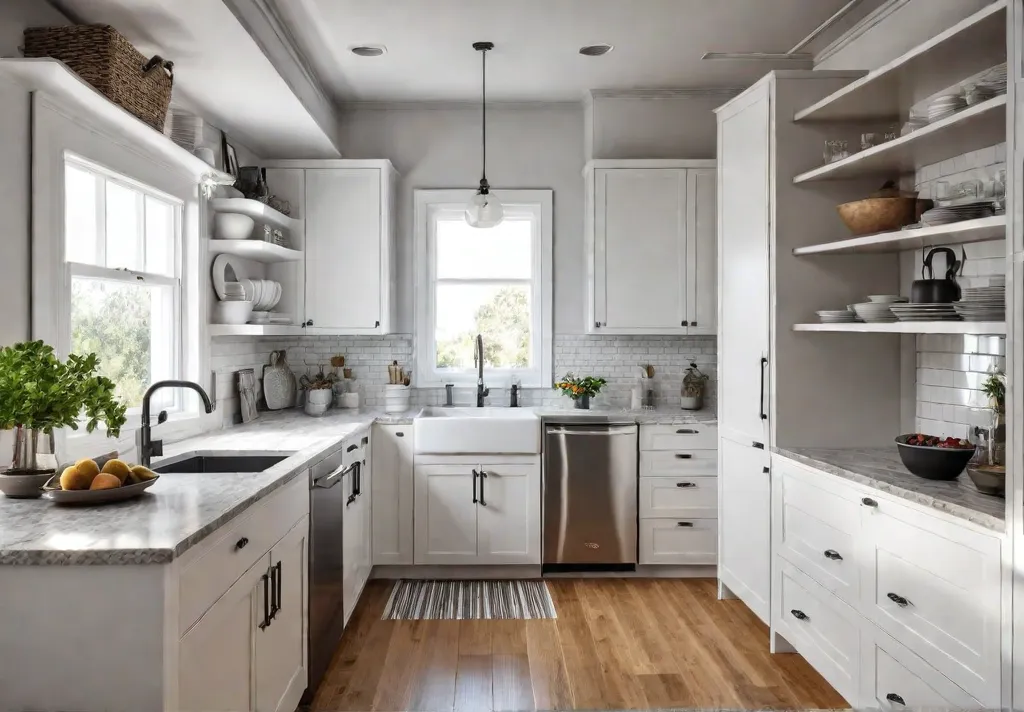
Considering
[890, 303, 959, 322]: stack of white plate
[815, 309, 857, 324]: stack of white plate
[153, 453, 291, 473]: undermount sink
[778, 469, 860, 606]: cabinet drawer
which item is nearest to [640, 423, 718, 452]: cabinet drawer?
[778, 469, 860, 606]: cabinet drawer

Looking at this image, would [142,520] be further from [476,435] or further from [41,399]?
[476,435]

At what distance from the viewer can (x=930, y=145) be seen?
8.32 feet

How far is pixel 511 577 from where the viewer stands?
4.14 meters

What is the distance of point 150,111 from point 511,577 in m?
3.04

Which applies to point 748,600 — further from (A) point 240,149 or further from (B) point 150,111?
(A) point 240,149

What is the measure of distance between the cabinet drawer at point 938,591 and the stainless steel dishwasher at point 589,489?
1767mm

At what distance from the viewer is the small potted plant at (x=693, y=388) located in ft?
14.7

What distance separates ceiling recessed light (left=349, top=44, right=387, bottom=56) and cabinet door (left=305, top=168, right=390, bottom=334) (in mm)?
745

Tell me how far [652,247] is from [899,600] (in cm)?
266

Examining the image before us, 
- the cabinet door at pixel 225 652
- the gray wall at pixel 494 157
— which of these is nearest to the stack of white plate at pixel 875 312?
the gray wall at pixel 494 157

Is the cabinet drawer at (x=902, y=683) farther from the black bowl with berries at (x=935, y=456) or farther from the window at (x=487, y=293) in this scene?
the window at (x=487, y=293)

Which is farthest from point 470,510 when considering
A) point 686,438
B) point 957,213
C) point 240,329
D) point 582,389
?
point 957,213

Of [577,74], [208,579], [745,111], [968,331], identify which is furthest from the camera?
[577,74]

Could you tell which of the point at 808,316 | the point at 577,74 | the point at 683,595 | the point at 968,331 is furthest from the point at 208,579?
the point at 577,74
